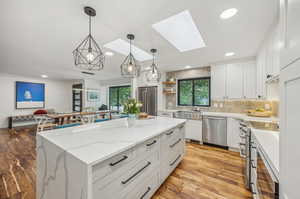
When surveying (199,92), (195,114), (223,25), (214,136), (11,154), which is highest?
(223,25)

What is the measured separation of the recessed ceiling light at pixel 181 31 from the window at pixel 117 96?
4673 millimetres

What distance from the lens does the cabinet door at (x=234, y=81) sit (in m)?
3.27

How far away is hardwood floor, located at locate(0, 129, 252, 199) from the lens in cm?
165

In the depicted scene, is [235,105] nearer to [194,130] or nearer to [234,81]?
[234,81]

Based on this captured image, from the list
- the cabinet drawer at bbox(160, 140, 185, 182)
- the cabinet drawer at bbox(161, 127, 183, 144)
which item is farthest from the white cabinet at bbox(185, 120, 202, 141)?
the cabinet drawer at bbox(161, 127, 183, 144)

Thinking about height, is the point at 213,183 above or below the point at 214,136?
below

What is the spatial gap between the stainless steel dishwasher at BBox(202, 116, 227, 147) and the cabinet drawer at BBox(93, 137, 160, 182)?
8.20ft

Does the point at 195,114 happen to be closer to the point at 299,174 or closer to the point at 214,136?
the point at 214,136

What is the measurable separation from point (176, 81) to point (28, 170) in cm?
458

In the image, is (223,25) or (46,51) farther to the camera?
(46,51)

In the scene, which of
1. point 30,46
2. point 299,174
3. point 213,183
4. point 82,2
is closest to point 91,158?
point 299,174

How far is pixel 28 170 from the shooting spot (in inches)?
85.2

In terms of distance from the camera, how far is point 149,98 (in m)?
4.65

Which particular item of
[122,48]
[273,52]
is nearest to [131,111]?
[122,48]
